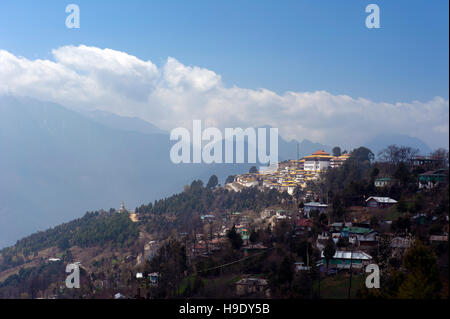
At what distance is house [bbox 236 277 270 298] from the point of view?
1177cm

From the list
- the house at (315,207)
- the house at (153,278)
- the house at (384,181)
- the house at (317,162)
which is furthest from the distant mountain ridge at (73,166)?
the house at (384,181)

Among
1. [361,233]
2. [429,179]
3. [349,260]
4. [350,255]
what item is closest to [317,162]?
[429,179]

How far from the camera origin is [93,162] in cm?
10475

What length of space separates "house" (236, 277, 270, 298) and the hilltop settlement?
3 cm

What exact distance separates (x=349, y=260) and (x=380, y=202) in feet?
15.2

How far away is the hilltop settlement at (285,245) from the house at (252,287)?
0.09 ft

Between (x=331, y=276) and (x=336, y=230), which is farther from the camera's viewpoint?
(x=336, y=230)

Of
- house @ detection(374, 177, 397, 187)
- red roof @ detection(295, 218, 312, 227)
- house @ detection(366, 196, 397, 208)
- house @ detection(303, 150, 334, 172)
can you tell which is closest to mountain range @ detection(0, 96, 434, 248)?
house @ detection(303, 150, 334, 172)

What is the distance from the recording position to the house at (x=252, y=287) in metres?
11.8

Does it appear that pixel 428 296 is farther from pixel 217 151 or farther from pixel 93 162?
pixel 93 162

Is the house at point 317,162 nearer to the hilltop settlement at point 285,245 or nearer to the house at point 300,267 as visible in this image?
the hilltop settlement at point 285,245

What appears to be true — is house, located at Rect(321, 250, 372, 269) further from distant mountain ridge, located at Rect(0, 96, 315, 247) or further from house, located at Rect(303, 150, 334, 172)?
distant mountain ridge, located at Rect(0, 96, 315, 247)
